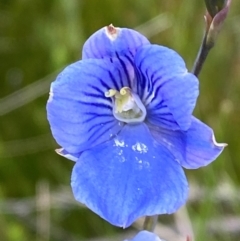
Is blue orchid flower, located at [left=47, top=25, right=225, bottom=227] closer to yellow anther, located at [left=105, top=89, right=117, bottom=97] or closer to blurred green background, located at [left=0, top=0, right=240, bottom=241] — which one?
yellow anther, located at [left=105, top=89, right=117, bottom=97]

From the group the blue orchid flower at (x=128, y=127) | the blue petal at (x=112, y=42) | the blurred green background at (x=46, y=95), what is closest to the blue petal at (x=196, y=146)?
the blue orchid flower at (x=128, y=127)

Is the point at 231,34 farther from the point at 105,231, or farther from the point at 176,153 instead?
the point at 176,153

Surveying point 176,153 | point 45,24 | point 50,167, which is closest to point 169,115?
point 176,153

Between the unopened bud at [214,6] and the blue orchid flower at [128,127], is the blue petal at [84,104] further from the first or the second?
the unopened bud at [214,6]

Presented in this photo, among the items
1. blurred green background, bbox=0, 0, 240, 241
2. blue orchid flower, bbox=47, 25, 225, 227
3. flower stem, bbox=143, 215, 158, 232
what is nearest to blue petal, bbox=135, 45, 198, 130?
blue orchid flower, bbox=47, 25, 225, 227

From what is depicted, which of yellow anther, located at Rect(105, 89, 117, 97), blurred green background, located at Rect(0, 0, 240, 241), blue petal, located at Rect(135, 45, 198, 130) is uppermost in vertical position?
blue petal, located at Rect(135, 45, 198, 130)

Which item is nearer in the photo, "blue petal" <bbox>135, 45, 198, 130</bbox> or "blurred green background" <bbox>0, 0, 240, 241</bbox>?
"blue petal" <bbox>135, 45, 198, 130</bbox>
